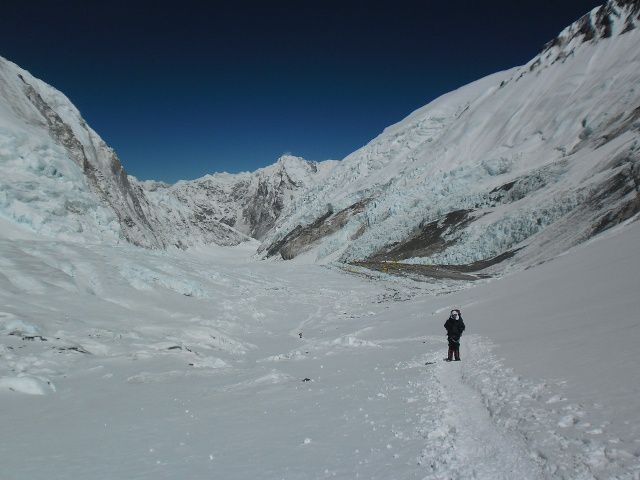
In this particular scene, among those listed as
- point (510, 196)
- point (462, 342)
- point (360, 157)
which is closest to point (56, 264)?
point (462, 342)

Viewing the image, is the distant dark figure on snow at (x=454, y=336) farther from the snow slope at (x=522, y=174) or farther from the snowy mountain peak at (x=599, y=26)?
the snowy mountain peak at (x=599, y=26)

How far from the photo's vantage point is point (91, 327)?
1700cm

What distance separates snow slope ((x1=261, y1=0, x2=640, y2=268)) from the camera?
56.7 meters

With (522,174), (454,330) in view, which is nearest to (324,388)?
(454,330)

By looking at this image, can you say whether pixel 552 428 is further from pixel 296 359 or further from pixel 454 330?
A: pixel 296 359

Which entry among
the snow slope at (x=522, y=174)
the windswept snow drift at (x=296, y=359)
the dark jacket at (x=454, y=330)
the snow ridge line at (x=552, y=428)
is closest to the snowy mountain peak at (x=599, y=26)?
the snow slope at (x=522, y=174)

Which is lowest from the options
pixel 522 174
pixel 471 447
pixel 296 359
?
pixel 471 447

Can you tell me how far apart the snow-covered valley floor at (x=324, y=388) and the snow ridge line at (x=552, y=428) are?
0.03 metres

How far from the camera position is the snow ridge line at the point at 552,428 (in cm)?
513

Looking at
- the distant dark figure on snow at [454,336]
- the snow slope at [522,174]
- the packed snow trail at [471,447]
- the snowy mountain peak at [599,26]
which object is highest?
the snowy mountain peak at [599,26]

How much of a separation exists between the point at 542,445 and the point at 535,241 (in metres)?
52.5

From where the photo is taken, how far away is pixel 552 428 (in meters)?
6.42

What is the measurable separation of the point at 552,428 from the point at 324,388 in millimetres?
5180

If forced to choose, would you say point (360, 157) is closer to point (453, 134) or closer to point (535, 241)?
point (453, 134)
